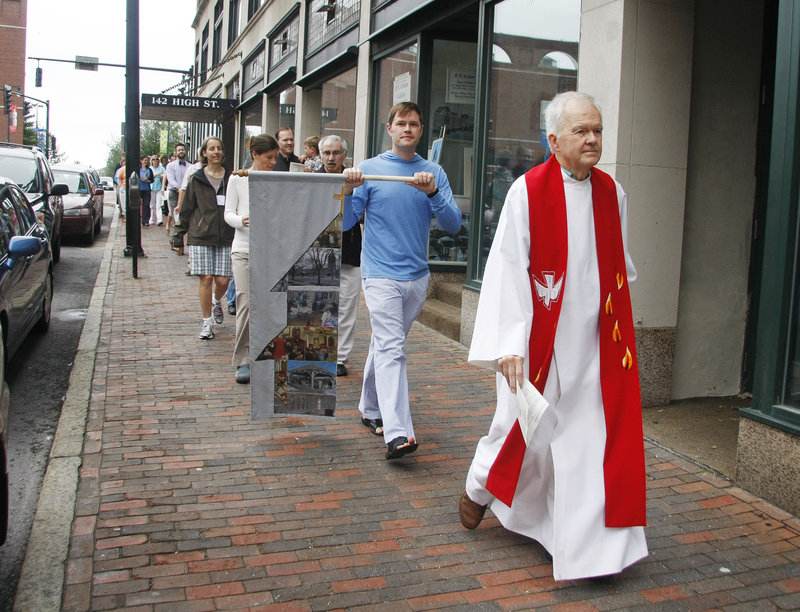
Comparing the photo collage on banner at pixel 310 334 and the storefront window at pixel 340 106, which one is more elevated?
the storefront window at pixel 340 106

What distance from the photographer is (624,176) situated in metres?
6.02

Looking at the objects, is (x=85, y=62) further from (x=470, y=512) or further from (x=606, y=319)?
(x=606, y=319)

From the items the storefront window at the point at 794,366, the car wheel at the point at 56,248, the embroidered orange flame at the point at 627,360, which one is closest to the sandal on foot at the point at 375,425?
the embroidered orange flame at the point at 627,360

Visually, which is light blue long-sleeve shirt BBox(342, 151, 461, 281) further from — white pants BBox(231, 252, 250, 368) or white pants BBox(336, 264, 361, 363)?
white pants BBox(336, 264, 361, 363)

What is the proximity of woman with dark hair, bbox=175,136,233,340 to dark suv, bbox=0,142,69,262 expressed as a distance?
4.63 m

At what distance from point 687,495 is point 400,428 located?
1652 millimetres

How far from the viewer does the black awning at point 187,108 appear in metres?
23.3

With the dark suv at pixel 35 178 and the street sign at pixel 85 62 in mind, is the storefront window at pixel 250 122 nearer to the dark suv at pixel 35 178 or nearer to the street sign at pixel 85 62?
the street sign at pixel 85 62

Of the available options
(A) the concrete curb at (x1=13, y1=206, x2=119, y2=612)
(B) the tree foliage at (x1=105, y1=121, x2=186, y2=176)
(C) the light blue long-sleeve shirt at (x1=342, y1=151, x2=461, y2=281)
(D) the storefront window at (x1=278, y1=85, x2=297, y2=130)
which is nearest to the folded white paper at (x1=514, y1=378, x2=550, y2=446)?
(C) the light blue long-sleeve shirt at (x1=342, y1=151, x2=461, y2=281)

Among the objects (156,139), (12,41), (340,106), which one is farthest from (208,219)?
(12,41)

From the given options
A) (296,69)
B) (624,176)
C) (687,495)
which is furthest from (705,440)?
(296,69)

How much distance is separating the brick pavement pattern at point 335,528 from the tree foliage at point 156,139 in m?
30.5

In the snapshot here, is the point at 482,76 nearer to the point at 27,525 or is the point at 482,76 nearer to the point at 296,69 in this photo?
the point at 27,525

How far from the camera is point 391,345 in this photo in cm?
504
